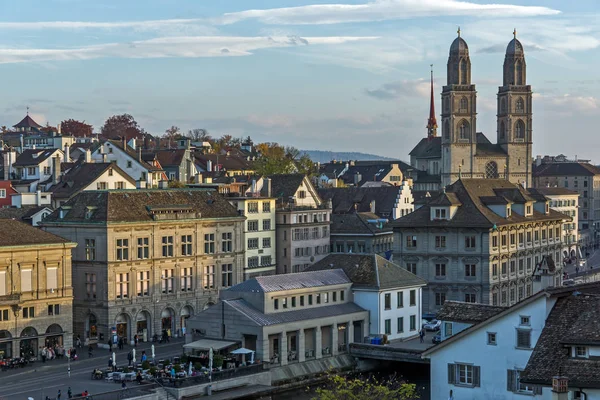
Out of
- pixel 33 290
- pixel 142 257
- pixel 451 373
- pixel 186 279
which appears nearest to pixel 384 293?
pixel 186 279

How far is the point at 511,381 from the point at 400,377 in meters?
29.6

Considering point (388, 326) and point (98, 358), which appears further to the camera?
point (388, 326)

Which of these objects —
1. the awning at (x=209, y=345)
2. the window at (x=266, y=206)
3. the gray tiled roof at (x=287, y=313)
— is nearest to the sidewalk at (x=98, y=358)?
the awning at (x=209, y=345)

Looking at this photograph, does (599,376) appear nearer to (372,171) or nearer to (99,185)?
(99,185)

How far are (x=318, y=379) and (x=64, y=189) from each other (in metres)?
46.0

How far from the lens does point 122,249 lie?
315 feet

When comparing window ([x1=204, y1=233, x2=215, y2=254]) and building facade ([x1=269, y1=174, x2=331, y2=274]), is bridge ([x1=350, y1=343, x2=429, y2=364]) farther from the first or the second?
building facade ([x1=269, y1=174, x2=331, y2=274])

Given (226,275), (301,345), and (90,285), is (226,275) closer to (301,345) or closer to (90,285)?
(90,285)

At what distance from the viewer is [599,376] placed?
4356 cm

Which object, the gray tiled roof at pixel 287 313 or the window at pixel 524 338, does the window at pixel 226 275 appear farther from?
the window at pixel 524 338

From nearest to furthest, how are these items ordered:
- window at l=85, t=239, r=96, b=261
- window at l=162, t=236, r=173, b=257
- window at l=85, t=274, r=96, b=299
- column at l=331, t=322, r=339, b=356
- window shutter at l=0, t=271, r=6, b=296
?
1. window shutter at l=0, t=271, r=6, b=296
2. column at l=331, t=322, r=339, b=356
3. window at l=85, t=274, r=96, b=299
4. window at l=85, t=239, r=96, b=261
5. window at l=162, t=236, r=173, b=257

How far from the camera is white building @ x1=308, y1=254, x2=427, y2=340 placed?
299ft

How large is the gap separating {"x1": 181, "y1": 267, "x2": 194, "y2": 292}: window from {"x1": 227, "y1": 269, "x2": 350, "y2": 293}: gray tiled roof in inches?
620

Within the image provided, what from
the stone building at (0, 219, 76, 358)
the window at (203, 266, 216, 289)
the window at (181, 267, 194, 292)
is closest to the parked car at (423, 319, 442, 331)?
the window at (203, 266, 216, 289)
